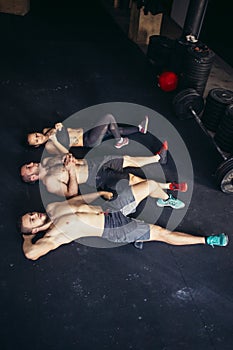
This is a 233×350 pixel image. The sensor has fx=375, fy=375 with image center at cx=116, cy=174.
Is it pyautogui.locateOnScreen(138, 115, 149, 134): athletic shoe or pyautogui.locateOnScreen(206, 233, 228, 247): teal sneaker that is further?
pyautogui.locateOnScreen(138, 115, 149, 134): athletic shoe

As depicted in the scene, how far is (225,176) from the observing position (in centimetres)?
331

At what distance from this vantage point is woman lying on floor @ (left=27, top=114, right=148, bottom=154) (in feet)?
11.5

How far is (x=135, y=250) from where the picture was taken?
9.74 feet

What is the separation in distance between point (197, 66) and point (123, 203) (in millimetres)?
2198

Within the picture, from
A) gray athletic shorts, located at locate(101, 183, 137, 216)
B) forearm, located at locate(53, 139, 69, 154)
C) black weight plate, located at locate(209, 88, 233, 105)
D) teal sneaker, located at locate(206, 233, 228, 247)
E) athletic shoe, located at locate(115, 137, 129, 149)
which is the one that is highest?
black weight plate, located at locate(209, 88, 233, 105)

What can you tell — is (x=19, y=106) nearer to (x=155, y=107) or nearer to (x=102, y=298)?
(x=155, y=107)

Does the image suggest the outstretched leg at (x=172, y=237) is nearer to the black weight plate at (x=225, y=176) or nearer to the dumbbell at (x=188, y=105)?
the black weight plate at (x=225, y=176)

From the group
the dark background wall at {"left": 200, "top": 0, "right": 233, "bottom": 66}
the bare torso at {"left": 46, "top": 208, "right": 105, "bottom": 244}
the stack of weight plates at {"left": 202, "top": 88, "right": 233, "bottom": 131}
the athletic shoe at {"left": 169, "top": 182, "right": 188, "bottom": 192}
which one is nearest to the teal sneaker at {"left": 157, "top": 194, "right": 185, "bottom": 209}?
the athletic shoe at {"left": 169, "top": 182, "right": 188, "bottom": 192}

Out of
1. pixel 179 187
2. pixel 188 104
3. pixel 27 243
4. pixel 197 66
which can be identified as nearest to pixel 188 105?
pixel 188 104

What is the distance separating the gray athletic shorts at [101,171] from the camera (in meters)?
3.17

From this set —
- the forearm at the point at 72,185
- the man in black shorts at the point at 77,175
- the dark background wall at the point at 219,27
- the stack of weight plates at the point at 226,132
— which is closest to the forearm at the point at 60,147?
the man in black shorts at the point at 77,175

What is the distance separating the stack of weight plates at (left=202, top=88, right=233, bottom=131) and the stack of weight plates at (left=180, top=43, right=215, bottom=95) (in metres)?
0.38

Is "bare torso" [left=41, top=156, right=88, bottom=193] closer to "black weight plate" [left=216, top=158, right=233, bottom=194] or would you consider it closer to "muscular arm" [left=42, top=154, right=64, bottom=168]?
"muscular arm" [left=42, top=154, right=64, bottom=168]

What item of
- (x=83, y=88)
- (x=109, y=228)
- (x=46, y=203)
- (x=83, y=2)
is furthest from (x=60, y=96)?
(x=83, y=2)
